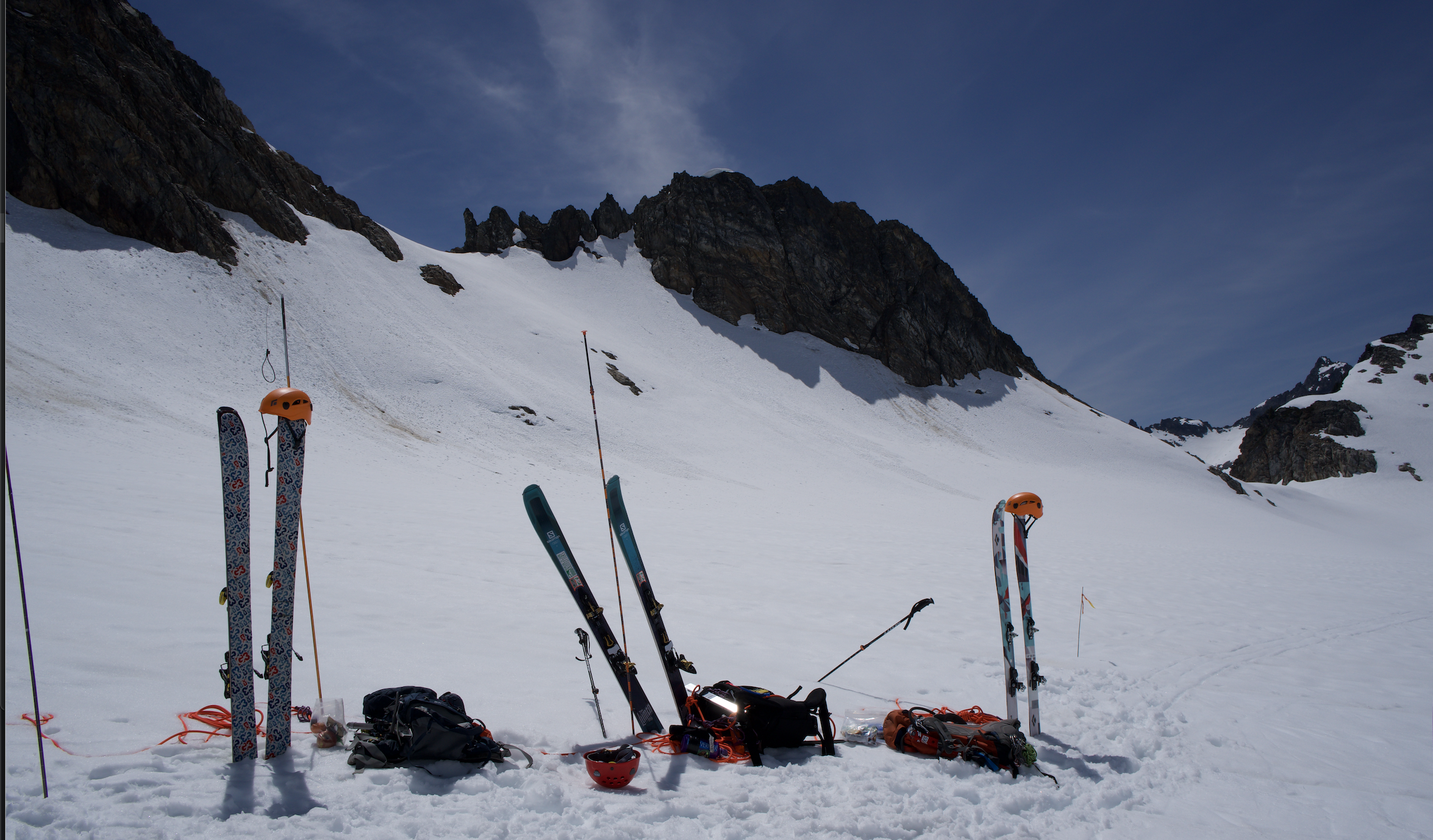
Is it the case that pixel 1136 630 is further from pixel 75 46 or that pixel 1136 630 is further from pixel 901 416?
pixel 75 46

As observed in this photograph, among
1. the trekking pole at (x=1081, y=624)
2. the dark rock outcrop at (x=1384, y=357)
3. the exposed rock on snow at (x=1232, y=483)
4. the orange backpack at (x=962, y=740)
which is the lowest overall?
the orange backpack at (x=962, y=740)

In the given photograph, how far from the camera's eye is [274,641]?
4523 millimetres

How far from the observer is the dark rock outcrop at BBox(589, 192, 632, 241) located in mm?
63531

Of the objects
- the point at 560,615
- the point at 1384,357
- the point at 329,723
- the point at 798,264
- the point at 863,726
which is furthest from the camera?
the point at 1384,357

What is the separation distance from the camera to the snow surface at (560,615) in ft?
14.2

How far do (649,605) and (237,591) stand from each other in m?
3.09

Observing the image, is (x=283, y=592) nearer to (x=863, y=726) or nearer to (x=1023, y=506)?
(x=863, y=726)

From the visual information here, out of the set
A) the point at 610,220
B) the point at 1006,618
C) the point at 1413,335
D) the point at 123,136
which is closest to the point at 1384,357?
the point at 1413,335

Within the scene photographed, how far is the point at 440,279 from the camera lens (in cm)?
4272

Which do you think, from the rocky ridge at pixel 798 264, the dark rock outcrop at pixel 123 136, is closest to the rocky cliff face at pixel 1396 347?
the rocky ridge at pixel 798 264

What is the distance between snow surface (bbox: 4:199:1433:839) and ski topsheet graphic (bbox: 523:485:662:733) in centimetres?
45

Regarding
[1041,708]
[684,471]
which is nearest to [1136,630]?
[1041,708]

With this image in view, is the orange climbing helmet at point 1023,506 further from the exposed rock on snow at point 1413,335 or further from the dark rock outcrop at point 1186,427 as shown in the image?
the dark rock outcrop at point 1186,427

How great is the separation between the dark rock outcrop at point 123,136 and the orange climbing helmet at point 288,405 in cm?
3567
